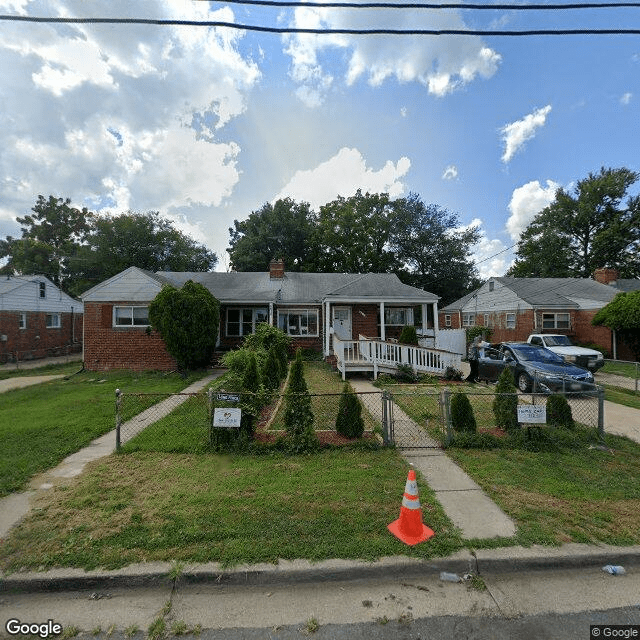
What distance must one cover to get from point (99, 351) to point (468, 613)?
52.5ft

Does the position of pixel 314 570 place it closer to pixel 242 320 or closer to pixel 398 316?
pixel 242 320

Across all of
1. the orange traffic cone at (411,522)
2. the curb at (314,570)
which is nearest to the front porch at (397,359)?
the orange traffic cone at (411,522)

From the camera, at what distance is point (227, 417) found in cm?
520

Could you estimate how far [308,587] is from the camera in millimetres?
2738

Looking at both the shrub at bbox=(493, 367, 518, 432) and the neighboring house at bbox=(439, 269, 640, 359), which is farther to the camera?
the neighboring house at bbox=(439, 269, 640, 359)

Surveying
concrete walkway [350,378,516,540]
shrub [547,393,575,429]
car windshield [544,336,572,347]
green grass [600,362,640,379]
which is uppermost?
car windshield [544,336,572,347]

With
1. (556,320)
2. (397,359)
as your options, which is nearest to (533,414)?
(397,359)

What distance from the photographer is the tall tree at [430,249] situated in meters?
36.6

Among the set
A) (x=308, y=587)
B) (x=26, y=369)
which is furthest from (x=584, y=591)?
(x=26, y=369)

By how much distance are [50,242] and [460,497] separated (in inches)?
1952

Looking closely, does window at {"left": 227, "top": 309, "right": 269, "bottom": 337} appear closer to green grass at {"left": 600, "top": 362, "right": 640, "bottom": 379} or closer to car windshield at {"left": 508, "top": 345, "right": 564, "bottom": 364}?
car windshield at {"left": 508, "top": 345, "right": 564, "bottom": 364}

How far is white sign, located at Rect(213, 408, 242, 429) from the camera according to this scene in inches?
204

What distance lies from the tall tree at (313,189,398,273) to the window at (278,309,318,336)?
16.9 m

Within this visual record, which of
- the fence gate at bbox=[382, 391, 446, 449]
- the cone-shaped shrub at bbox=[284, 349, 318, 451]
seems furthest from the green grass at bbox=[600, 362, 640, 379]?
the cone-shaped shrub at bbox=[284, 349, 318, 451]
